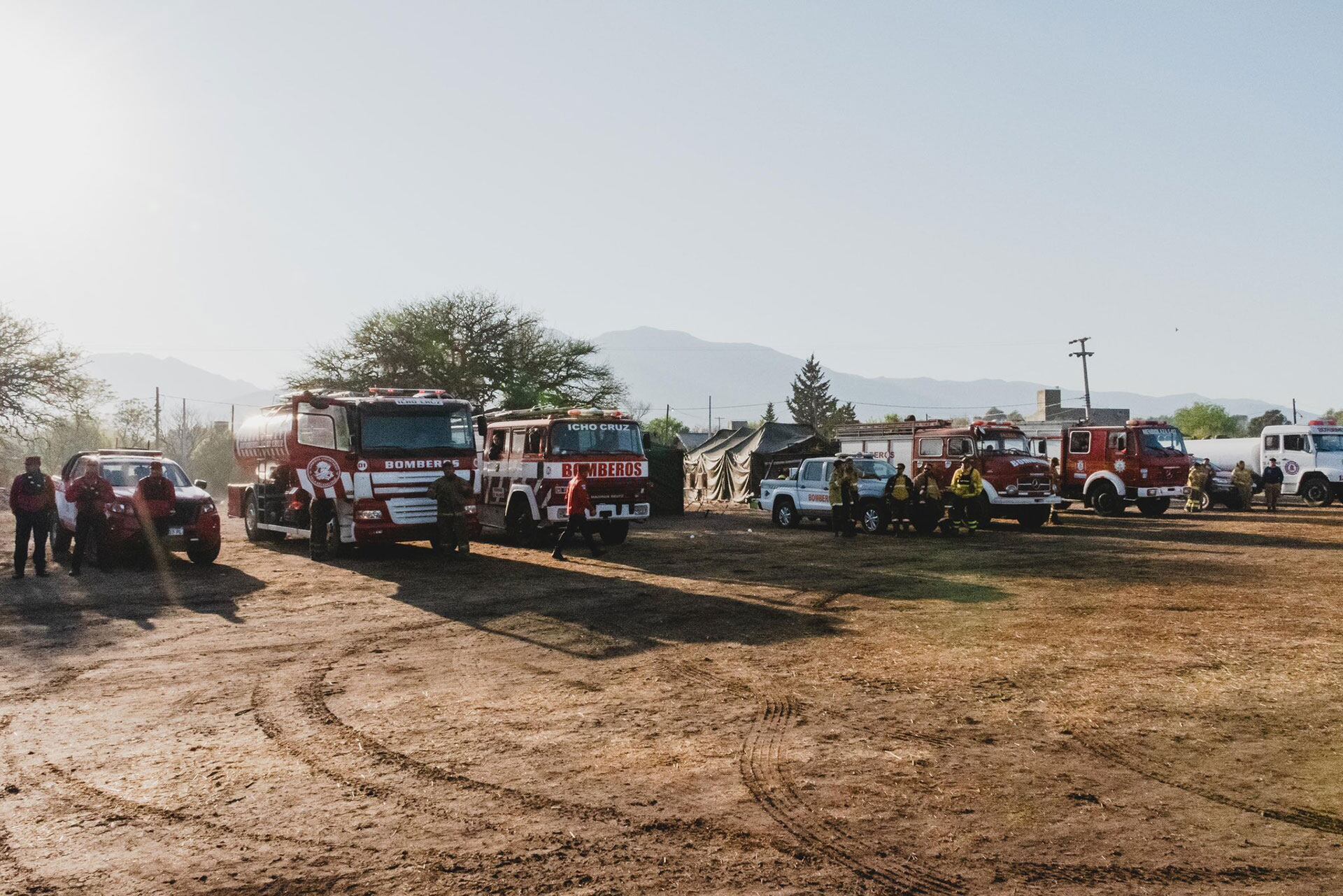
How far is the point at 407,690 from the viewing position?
7676 millimetres

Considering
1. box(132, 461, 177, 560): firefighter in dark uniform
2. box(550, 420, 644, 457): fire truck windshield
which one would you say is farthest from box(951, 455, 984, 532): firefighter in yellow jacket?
box(132, 461, 177, 560): firefighter in dark uniform

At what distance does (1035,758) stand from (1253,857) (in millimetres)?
1505

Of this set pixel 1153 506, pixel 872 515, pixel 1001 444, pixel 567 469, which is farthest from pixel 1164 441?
pixel 567 469

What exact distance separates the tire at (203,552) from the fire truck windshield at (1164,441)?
21995 mm

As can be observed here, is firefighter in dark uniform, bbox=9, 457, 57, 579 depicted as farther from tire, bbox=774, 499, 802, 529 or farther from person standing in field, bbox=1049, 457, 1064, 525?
person standing in field, bbox=1049, 457, 1064, 525

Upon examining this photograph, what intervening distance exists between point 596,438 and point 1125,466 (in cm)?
1508

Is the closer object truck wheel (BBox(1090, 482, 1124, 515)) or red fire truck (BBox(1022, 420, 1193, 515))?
red fire truck (BBox(1022, 420, 1193, 515))

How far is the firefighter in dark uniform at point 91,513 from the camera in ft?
47.5

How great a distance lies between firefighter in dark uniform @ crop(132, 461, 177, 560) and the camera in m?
15.1

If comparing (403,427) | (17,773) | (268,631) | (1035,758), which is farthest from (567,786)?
(403,427)

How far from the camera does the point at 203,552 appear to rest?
51.9ft

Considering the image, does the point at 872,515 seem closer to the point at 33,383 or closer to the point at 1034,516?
the point at 1034,516

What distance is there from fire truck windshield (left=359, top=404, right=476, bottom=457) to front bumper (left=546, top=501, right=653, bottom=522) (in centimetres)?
215

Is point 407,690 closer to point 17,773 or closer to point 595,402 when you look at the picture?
point 17,773
